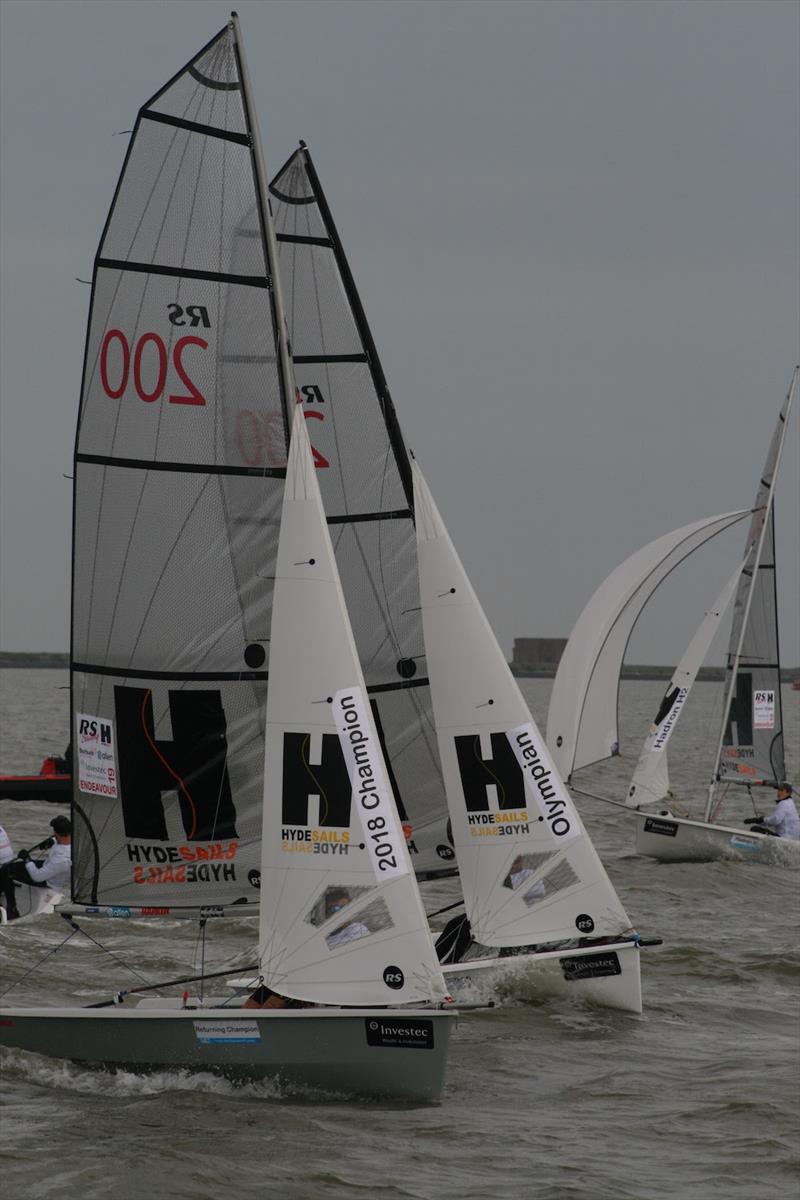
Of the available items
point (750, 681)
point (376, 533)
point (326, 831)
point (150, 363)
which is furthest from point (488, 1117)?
point (750, 681)

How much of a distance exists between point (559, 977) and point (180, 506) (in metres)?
4.82

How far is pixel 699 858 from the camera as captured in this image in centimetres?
2288

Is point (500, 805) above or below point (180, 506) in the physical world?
below

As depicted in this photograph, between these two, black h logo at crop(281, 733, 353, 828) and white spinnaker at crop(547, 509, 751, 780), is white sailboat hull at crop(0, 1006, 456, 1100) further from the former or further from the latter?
white spinnaker at crop(547, 509, 751, 780)

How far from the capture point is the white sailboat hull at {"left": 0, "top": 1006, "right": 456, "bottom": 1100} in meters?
9.86

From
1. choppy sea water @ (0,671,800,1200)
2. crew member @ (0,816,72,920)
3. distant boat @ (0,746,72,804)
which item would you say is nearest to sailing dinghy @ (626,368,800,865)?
choppy sea water @ (0,671,800,1200)

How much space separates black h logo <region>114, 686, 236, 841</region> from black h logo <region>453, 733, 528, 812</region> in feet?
7.29

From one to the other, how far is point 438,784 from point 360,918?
3745 millimetres

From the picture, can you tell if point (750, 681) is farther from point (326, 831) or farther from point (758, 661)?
point (326, 831)

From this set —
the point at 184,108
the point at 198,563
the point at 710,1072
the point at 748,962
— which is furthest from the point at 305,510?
the point at 748,962

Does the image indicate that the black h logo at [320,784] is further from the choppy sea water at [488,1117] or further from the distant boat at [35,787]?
the distant boat at [35,787]

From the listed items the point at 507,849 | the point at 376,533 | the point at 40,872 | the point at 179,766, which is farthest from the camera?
the point at 40,872

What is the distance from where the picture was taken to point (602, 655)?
25.0 m

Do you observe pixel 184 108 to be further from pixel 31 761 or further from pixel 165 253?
pixel 31 761
